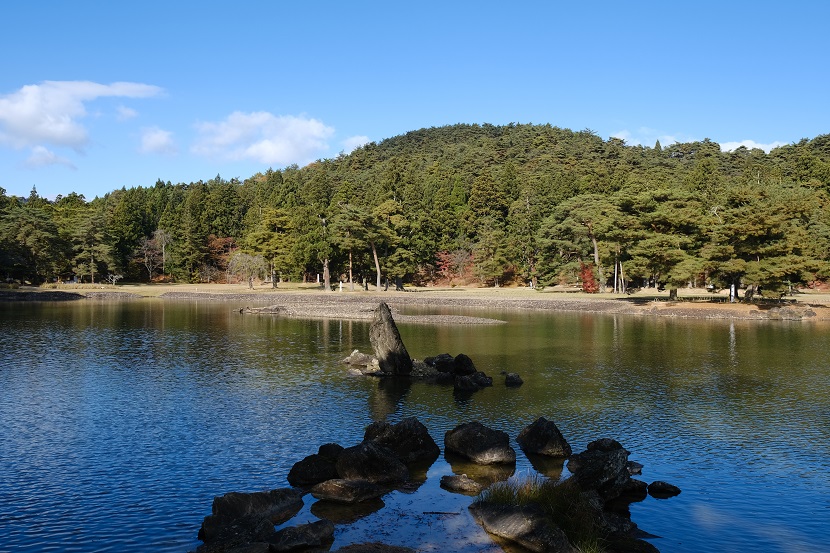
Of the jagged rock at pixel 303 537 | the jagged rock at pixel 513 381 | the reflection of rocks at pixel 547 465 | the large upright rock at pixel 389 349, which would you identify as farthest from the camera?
the large upright rock at pixel 389 349

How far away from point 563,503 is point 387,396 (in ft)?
42.2

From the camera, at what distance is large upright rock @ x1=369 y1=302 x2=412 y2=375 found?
29547mm

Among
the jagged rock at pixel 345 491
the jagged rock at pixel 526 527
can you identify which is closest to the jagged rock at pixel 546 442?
the jagged rock at pixel 526 527

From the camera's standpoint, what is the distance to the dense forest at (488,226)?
59.7m

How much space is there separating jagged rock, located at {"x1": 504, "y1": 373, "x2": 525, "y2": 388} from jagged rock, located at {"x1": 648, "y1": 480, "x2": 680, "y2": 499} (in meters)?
11.7

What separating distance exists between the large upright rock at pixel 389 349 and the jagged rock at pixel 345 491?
49.0ft

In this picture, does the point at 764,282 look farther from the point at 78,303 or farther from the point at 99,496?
the point at 78,303

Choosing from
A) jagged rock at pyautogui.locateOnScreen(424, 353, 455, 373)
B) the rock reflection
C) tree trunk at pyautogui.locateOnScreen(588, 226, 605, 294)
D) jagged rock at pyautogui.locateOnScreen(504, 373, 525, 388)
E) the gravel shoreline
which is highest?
tree trunk at pyautogui.locateOnScreen(588, 226, 605, 294)

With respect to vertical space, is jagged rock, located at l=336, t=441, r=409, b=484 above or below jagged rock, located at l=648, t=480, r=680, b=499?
above

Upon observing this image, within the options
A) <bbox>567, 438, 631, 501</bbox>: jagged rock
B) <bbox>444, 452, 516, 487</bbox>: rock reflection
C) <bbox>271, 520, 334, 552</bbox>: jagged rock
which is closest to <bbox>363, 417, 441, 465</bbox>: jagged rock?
<bbox>444, 452, 516, 487</bbox>: rock reflection

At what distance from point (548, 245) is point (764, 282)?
30.6 meters

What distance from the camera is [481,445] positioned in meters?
16.9

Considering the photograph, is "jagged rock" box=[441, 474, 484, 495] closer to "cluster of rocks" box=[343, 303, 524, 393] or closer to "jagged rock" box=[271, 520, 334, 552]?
"jagged rock" box=[271, 520, 334, 552]

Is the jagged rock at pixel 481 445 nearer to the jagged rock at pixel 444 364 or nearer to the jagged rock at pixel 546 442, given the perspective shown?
the jagged rock at pixel 546 442
